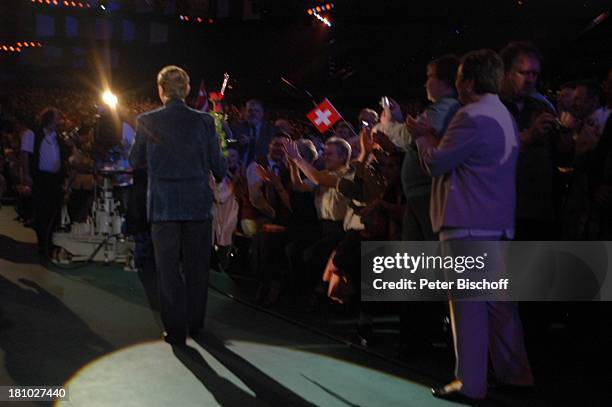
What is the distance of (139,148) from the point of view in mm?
6500

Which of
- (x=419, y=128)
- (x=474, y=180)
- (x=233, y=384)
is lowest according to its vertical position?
(x=233, y=384)

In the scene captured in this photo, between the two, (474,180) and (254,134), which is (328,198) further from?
(254,134)

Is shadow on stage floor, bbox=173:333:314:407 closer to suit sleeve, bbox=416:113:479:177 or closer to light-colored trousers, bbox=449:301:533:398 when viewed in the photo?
light-colored trousers, bbox=449:301:533:398

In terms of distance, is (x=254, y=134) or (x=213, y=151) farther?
(x=254, y=134)

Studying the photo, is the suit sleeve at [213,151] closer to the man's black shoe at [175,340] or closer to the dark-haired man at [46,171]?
the man's black shoe at [175,340]

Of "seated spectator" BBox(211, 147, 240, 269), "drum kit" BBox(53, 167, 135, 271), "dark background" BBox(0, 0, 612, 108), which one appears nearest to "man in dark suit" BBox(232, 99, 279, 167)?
"seated spectator" BBox(211, 147, 240, 269)

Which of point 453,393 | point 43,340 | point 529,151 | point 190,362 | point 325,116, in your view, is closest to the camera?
point 453,393

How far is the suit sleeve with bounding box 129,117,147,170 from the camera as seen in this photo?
21.2 ft

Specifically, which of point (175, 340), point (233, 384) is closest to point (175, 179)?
point (175, 340)

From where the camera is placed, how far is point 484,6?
1961 centimetres

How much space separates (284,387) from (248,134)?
269 inches

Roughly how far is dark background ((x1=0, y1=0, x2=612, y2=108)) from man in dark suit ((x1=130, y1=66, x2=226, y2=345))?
536 centimetres

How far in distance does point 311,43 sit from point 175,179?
21442mm

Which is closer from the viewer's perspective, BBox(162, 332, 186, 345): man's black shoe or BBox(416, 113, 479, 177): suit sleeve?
BBox(416, 113, 479, 177): suit sleeve
